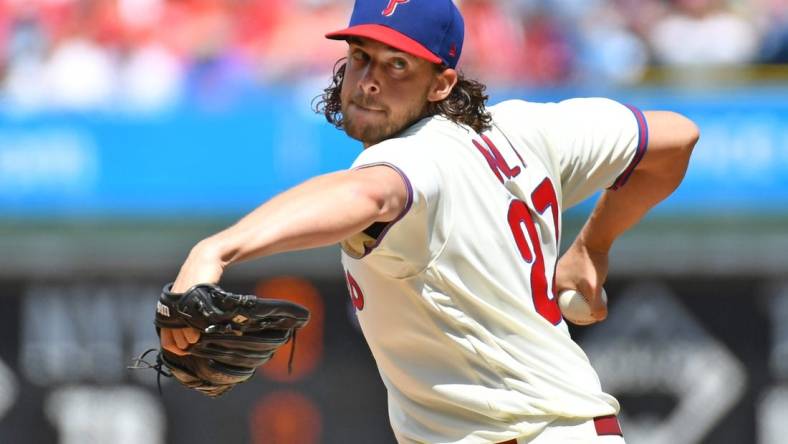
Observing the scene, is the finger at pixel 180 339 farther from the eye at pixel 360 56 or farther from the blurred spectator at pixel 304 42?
the blurred spectator at pixel 304 42

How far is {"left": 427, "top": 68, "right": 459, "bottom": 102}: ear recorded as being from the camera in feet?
10.6

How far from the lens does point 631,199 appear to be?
12.3 feet

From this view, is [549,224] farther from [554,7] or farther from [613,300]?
[554,7]

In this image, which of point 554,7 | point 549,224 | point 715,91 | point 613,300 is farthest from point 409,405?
point 554,7

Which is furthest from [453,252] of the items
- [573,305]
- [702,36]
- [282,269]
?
[702,36]

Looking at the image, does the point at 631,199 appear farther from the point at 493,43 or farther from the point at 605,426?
the point at 493,43

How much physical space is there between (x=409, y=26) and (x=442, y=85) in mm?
209

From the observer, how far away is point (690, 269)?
24.4ft

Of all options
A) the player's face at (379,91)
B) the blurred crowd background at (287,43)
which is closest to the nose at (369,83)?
the player's face at (379,91)

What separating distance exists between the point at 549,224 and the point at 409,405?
0.56 metres

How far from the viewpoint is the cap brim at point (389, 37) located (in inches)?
120

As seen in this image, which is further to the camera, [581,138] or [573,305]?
[573,305]

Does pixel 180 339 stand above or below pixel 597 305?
above

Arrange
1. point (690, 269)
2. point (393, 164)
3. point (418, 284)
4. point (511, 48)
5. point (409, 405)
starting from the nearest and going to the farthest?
point (393, 164) → point (418, 284) → point (409, 405) → point (690, 269) → point (511, 48)
